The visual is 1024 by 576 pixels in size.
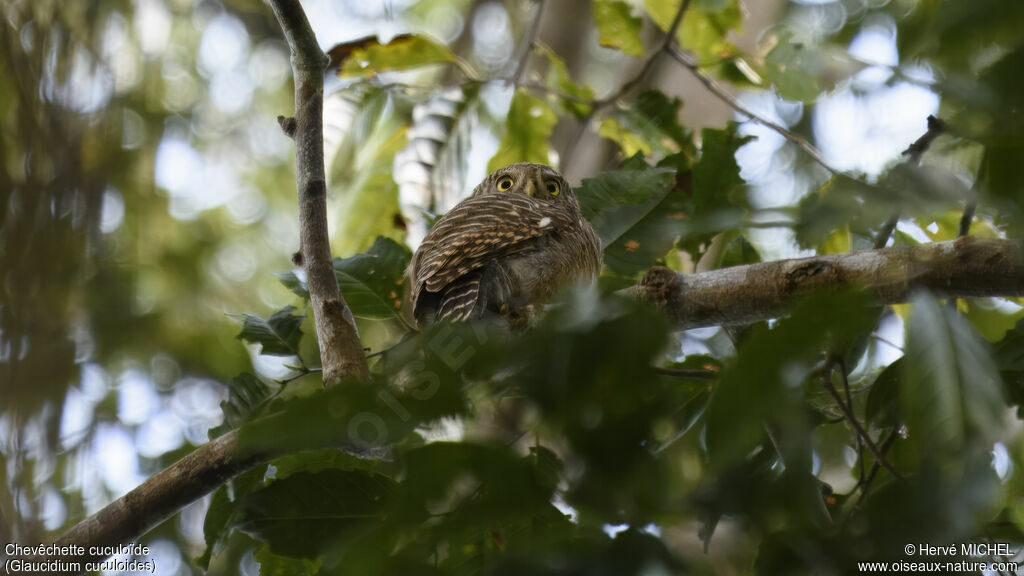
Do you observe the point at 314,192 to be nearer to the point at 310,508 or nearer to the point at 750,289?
the point at 310,508

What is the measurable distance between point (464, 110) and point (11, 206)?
2092mm

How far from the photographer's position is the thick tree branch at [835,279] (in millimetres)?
1618

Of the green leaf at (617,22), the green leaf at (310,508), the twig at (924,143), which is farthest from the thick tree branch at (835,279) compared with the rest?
the green leaf at (617,22)

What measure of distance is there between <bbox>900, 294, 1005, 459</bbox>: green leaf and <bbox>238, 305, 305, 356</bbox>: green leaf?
65.6 inches

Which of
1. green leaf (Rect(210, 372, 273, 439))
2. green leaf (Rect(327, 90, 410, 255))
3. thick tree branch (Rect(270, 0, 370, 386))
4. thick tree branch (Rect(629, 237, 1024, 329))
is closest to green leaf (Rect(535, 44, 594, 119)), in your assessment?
green leaf (Rect(327, 90, 410, 255))

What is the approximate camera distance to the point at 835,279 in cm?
177

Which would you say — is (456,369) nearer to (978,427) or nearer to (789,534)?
(789,534)

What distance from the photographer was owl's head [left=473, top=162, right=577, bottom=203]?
381cm

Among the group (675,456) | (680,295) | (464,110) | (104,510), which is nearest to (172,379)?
(464,110)

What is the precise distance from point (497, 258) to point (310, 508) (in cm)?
140

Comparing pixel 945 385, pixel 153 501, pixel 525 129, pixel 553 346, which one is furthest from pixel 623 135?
pixel 553 346

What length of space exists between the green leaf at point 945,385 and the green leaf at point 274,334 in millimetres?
1667

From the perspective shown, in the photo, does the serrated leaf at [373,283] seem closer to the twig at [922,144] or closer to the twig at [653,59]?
the twig at [922,144]

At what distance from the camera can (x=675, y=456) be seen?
104 cm
